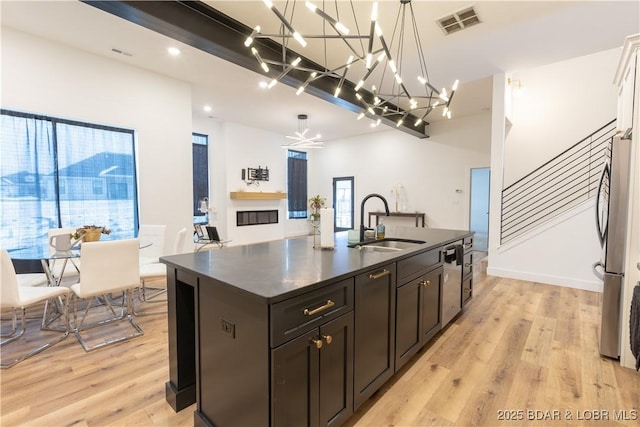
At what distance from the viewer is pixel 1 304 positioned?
2.29 meters

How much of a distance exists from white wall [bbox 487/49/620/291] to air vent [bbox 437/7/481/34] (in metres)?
1.81

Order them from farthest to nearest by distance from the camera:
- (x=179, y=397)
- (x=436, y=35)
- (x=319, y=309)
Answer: (x=436, y=35), (x=179, y=397), (x=319, y=309)

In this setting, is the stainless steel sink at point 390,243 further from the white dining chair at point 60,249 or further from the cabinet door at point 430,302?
the white dining chair at point 60,249

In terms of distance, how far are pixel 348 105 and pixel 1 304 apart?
16.1ft

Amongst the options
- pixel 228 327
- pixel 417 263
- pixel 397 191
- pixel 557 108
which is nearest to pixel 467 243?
pixel 417 263

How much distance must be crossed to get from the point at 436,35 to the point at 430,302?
3145 mm

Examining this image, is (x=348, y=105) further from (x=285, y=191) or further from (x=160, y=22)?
(x=285, y=191)

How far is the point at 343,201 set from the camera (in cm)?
1006

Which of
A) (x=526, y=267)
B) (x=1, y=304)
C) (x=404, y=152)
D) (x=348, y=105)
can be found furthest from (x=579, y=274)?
(x=1, y=304)

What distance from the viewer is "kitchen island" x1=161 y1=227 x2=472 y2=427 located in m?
1.24

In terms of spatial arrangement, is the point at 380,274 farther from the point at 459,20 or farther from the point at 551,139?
the point at 551,139

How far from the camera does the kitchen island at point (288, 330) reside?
1244 mm

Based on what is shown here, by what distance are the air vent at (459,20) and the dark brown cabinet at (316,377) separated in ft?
11.0

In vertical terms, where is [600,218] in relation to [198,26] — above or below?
below
